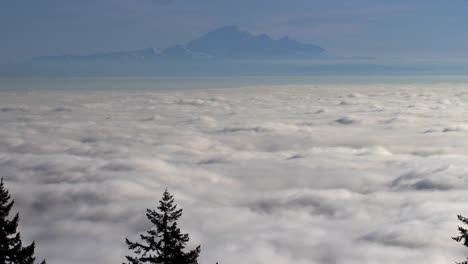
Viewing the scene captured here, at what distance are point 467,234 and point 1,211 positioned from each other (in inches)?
749

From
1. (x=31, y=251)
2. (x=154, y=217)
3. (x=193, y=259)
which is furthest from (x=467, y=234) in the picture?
(x=31, y=251)

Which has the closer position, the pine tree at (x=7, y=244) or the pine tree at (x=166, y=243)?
the pine tree at (x=166, y=243)

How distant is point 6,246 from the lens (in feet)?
73.7

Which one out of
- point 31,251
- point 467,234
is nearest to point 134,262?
point 31,251

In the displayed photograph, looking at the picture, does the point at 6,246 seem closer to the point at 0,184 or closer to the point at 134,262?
the point at 0,184

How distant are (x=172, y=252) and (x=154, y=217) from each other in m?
1.44

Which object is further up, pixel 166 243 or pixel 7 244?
pixel 7 244

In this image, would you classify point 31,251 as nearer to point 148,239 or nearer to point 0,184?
point 0,184

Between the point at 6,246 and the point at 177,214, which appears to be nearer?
the point at 177,214

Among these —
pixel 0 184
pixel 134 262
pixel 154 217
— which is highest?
pixel 0 184

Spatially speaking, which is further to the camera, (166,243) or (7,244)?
(7,244)

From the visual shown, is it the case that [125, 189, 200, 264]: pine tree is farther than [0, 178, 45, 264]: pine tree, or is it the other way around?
[0, 178, 45, 264]: pine tree

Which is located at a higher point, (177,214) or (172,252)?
(177,214)

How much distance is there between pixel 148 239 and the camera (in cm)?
1984
